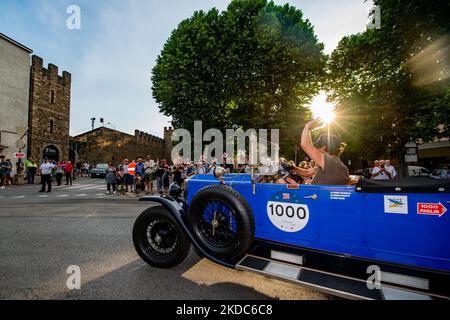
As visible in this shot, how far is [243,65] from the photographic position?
574 inches

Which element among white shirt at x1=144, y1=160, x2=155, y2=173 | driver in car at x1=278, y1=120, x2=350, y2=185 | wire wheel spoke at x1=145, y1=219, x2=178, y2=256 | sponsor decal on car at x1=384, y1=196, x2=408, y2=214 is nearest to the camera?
sponsor decal on car at x1=384, y1=196, x2=408, y2=214

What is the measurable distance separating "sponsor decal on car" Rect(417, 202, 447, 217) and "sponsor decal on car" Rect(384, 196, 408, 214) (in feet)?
0.31

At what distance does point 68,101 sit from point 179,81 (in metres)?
22.6

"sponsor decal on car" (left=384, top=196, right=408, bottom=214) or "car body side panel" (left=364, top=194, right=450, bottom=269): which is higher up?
"sponsor decal on car" (left=384, top=196, right=408, bottom=214)

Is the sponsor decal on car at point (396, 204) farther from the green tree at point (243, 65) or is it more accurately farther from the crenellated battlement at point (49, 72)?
the crenellated battlement at point (49, 72)

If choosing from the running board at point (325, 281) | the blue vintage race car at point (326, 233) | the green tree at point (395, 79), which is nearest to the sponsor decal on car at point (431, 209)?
the blue vintage race car at point (326, 233)

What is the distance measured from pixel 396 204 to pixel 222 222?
177 cm

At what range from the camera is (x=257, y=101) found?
1597 centimetres

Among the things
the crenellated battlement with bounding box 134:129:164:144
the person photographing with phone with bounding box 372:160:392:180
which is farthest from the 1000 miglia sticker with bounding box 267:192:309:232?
the crenellated battlement with bounding box 134:129:164:144

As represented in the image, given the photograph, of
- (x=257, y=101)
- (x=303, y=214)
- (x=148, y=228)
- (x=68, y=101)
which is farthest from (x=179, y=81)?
(x=68, y=101)

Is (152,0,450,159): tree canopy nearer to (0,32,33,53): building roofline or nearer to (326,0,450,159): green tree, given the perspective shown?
(326,0,450,159): green tree

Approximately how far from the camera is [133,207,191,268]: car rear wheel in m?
3.16

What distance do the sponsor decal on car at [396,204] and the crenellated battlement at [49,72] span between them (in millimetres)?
32445

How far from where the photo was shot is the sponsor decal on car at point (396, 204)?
2049mm
